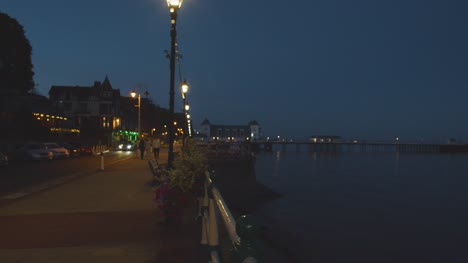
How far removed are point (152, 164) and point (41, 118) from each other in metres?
46.5

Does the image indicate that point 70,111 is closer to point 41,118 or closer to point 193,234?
point 41,118

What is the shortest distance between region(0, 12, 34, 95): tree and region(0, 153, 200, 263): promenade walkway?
4620 cm

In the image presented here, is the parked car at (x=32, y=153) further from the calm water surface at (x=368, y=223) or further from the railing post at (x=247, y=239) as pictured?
the railing post at (x=247, y=239)

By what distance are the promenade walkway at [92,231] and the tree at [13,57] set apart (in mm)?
46197

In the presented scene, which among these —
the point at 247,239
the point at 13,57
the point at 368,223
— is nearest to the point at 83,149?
the point at 13,57

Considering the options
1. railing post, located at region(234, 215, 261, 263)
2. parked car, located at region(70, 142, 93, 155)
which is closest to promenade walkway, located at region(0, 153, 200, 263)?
railing post, located at region(234, 215, 261, 263)

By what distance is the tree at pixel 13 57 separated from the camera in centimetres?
5706

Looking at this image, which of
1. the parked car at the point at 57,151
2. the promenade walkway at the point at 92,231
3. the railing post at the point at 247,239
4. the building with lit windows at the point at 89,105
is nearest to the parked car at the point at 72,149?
the parked car at the point at 57,151

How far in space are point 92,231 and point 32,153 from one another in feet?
109

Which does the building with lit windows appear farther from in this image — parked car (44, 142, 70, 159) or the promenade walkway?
the promenade walkway

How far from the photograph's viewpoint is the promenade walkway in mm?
7887

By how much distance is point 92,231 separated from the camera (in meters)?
9.84

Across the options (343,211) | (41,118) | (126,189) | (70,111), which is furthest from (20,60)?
(126,189)

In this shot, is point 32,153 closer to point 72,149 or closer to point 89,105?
point 72,149
